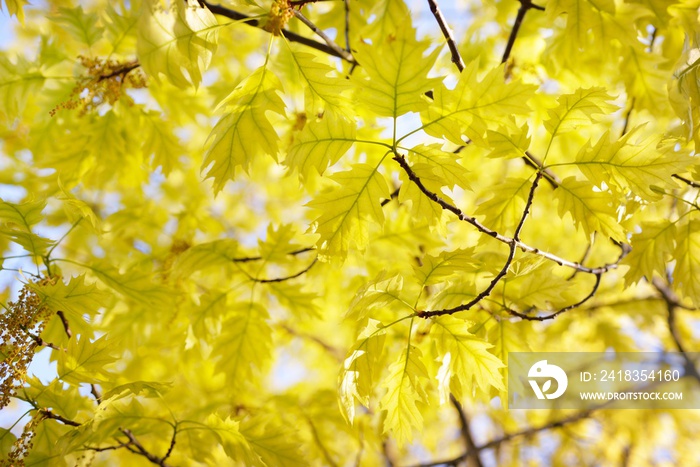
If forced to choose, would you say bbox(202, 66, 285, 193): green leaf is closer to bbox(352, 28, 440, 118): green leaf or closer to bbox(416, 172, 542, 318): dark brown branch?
bbox(352, 28, 440, 118): green leaf

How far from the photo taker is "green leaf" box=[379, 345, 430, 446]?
1297mm

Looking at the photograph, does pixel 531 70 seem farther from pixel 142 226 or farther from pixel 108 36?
pixel 142 226

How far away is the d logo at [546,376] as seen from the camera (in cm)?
210

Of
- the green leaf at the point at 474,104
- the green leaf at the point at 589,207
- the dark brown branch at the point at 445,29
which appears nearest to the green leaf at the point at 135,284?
the green leaf at the point at 474,104

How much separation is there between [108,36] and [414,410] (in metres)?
1.69

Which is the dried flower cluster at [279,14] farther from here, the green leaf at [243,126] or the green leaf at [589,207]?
the green leaf at [589,207]

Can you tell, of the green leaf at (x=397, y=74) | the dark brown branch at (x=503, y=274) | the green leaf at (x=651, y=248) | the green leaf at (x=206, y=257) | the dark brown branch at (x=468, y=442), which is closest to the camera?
the green leaf at (x=397, y=74)

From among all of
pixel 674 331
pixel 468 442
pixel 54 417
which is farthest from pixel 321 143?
pixel 674 331

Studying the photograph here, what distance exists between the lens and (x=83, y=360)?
133 centimetres

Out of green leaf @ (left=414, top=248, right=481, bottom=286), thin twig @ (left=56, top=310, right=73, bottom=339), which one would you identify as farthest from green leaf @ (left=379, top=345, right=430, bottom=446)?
thin twig @ (left=56, top=310, right=73, bottom=339)

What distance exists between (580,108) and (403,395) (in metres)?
0.88

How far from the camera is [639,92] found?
1839mm

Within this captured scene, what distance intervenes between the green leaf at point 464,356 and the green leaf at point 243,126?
2.27ft

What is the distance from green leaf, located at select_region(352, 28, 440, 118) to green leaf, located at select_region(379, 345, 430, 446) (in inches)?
24.5
